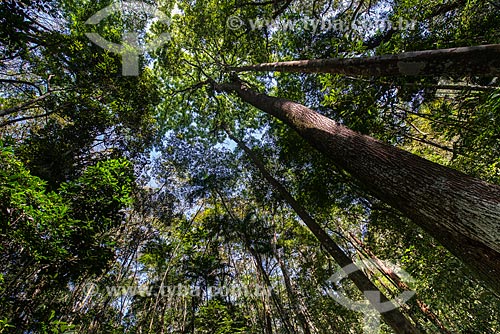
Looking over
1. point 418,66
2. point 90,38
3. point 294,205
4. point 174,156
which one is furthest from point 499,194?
point 174,156

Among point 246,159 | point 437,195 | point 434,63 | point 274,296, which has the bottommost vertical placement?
point 437,195

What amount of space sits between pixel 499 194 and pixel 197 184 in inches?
368

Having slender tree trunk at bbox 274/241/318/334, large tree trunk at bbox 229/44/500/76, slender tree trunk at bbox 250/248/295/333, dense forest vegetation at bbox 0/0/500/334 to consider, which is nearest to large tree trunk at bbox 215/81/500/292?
dense forest vegetation at bbox 0/0/500/334

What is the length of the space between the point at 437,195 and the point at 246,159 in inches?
337

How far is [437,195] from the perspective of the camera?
1385mm

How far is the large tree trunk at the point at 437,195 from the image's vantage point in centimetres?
114

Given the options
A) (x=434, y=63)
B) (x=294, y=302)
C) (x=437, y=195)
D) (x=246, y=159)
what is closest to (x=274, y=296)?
(x=294, y=302)

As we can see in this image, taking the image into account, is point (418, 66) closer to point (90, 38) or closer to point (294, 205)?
point (294, 205)

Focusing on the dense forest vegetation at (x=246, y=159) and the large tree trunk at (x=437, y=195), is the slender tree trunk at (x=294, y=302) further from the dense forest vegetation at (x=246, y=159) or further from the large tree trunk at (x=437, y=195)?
the large tree trunk at (x=437, y=195)

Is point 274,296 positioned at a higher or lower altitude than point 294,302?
higher

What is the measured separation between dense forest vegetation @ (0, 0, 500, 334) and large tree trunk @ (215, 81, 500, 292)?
1cm

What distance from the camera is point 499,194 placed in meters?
1.22

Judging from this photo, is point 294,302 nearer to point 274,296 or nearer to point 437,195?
point 274,296

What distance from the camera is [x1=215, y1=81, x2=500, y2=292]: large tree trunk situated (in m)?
1.14
